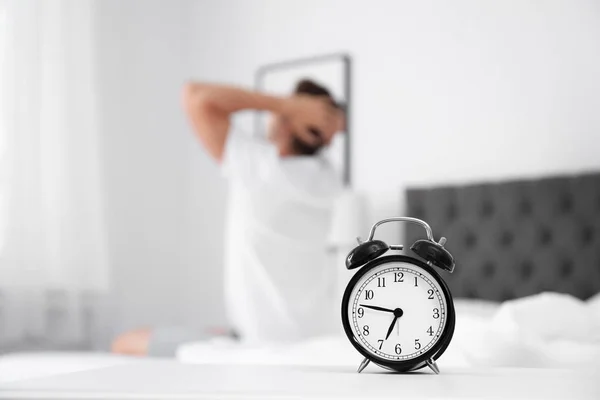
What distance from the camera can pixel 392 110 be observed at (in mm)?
3021

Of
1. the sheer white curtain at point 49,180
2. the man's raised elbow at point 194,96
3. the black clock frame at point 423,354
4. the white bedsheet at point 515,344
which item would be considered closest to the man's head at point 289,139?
the man's raised elbow at point 194,96

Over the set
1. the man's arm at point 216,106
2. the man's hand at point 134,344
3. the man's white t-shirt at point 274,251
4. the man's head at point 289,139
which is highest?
the man's arm at point 216,106

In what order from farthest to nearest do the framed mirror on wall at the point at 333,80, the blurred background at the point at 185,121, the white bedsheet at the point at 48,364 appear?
1. the framed mirror on wall at the point at 333,80
2. the blurred background at the point at 185,121
3. the white bedsheet at the point at 48,364

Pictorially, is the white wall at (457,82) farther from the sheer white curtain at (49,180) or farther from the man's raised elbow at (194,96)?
the sheer white curtain at (49,180)

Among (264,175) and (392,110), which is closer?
(264,175)

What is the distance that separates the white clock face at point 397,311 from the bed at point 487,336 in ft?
0.13

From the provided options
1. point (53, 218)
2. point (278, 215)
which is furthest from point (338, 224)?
point (53, 218)

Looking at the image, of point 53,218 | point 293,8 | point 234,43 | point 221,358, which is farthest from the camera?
point 234,43

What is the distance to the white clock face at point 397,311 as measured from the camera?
77 centimetres

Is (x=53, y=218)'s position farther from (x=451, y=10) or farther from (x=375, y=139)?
(x=451, y=10)

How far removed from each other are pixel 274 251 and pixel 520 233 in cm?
95

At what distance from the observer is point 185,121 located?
3.80 metres

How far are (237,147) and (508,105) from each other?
1113 millimetres

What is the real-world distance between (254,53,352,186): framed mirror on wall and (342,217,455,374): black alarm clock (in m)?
2.33
